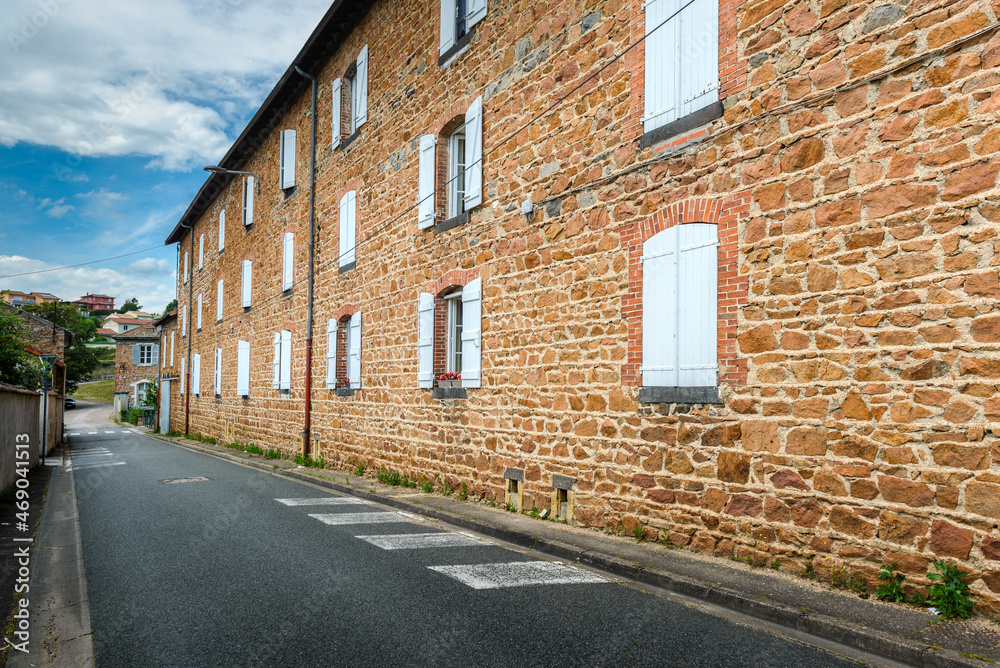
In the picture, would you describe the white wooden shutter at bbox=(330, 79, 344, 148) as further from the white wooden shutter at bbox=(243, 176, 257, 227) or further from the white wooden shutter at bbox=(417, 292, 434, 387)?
the white wooden shutter at bbox=(243, 176, 257, 227)

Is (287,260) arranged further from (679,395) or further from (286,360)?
(679,395)

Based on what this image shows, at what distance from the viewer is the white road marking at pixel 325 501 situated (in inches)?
381

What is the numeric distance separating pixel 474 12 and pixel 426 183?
2687 mm

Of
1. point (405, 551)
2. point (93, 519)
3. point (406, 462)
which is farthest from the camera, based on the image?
point (406, 462)

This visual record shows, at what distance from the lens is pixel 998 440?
430 centimetres

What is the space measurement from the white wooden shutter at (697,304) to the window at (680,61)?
1128mm

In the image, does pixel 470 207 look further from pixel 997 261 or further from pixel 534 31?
pixel 997 261

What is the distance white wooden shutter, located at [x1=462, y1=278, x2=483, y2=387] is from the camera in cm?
946

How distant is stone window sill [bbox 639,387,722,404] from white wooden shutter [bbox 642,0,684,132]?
8.83ft

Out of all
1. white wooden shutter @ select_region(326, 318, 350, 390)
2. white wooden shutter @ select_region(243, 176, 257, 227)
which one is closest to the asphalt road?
white wooden shutter @ select_region(326, 318, 350, 390)

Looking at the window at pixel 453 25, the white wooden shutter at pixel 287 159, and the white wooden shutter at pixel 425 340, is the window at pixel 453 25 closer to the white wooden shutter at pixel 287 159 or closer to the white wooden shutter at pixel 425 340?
the white wooden shutter at pixel 425 340

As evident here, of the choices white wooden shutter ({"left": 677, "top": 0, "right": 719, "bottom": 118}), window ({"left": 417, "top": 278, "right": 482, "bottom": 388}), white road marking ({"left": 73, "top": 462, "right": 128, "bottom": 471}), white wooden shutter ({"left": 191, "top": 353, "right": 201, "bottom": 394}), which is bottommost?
white road marking ({"left": 73, "top": 462, "right": 128, "bottom": 471})

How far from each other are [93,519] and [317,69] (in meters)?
11.5

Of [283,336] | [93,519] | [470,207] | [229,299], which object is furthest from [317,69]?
[93,519]
